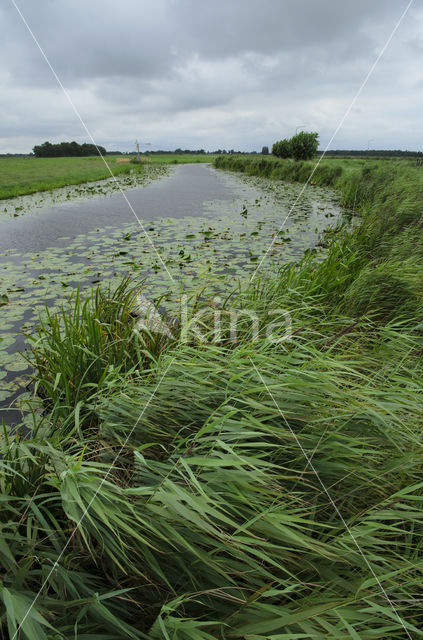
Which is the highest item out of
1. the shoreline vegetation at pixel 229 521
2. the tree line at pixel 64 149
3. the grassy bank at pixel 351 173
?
the tree line at pixel 64 149

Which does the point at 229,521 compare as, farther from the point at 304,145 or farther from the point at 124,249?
the point at 304,145

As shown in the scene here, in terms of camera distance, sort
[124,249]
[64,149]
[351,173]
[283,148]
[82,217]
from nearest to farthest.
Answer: [124,249] < [82,217] < [351,173] < [283,148] < [64,149]

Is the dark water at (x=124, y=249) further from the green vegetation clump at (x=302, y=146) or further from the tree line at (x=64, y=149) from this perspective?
the tree line at (x=64, y=149)

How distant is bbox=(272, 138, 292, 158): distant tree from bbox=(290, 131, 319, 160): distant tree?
608 mm

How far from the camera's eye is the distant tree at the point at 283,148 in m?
18.4

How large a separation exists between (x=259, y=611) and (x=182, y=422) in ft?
2.32

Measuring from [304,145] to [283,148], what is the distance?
293cm

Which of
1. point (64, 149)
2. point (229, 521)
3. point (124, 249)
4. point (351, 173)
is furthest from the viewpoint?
point (64, 149)

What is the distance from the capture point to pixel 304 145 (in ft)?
55.7

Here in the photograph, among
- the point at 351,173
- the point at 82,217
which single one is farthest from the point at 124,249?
the point at 351,173

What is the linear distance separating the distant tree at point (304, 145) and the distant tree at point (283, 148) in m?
0.61

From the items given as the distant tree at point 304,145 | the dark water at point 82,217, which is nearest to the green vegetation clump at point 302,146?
the distant tree at point 304,145

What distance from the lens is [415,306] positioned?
103 inches

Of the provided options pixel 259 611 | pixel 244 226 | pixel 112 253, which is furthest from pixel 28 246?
pixel 259 611
